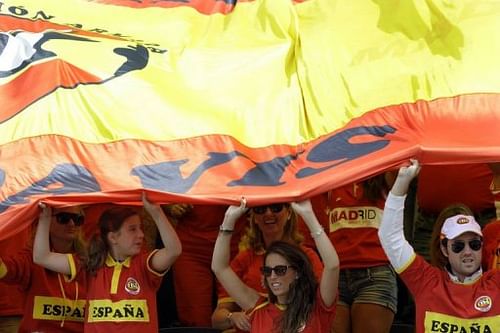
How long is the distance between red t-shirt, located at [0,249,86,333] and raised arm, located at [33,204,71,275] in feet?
0.20

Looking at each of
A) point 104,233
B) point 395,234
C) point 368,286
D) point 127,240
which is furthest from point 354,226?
point 104,233

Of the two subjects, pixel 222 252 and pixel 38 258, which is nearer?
pixel 222 252

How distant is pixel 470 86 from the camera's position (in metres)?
5.87

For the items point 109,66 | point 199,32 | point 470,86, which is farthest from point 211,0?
point 470,86

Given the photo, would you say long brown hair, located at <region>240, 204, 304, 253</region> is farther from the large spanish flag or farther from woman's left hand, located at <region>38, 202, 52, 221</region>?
woman's left hand, located at <region>38, 202, 52, 221</region>

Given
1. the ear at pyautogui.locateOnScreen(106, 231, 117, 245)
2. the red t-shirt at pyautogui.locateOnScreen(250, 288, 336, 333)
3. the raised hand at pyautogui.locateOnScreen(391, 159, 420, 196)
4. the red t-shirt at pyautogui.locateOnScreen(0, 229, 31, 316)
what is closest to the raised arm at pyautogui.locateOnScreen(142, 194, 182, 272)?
→ the ear at pyautogui.locateOnScreen(106, 231, 117, 245)

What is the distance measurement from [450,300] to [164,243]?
4.81 feet

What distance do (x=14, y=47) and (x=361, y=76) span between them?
194 centimetres

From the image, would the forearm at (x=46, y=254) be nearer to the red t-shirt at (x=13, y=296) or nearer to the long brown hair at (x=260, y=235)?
the red t-shirt at (x=13, y=296)

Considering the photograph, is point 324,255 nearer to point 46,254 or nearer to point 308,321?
point 308,321

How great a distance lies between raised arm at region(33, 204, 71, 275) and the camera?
19.6ft

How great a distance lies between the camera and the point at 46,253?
20.1 ft

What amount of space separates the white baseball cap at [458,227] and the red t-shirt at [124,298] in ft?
4.90

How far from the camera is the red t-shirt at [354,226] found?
6.50m
